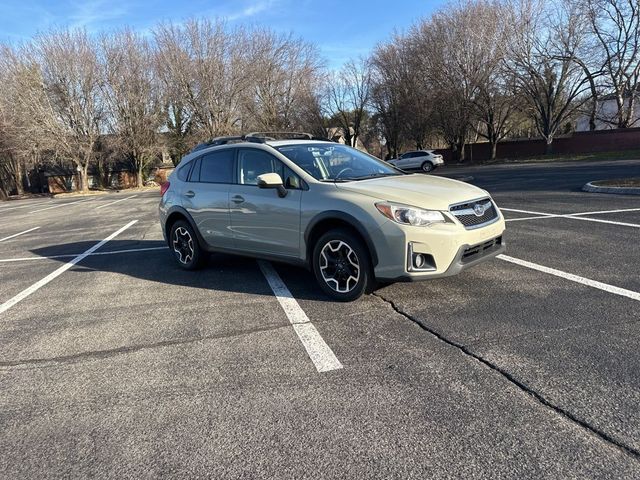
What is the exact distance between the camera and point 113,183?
5288 cm

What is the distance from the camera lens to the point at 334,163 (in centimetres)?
558

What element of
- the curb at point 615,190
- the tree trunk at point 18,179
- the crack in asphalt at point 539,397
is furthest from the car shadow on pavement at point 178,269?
the tree trunk at point 18,179

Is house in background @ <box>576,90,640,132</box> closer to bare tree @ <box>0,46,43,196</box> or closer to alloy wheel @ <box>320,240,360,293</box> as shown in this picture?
alloy wheel @ <box>320,240,360,293</box>

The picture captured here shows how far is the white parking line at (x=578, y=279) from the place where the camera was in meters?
4.49

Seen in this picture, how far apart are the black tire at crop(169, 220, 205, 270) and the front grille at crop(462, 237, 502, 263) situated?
3690 millimetres

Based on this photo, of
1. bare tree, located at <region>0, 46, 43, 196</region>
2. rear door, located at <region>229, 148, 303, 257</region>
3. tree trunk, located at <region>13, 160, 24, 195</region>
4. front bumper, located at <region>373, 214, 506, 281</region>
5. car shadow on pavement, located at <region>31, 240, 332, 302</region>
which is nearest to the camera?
front bumper, located at <region>373, 214, 506, 281</region>

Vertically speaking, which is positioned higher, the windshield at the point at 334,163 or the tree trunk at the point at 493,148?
the tree trunk at the point at 493,148

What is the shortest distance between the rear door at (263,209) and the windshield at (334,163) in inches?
9.4

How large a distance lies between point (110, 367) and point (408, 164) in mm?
34528

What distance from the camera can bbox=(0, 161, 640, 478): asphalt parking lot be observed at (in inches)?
97.7

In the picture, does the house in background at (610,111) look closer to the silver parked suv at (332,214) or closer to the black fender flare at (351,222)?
the silver parked suv at (332,214)

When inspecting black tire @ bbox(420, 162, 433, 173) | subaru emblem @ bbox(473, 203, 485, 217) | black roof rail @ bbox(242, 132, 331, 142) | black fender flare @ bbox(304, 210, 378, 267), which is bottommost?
black fender flare @ bbox(304, 210, 378, 267)

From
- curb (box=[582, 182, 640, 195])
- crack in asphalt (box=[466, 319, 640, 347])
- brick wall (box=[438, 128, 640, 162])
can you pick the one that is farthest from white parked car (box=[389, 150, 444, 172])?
crack in asphalt (box=[466, 319, 640, 347])

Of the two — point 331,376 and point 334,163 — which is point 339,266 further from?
point 331,376
